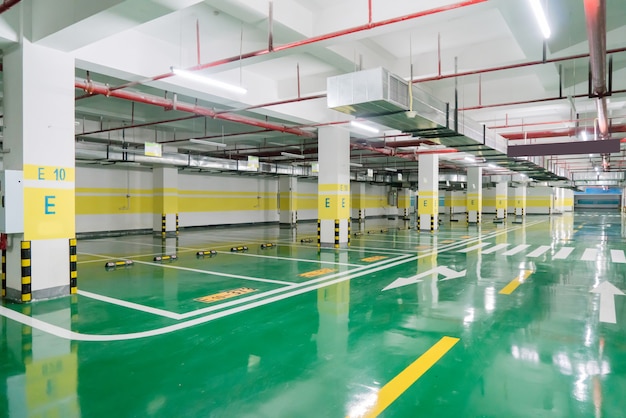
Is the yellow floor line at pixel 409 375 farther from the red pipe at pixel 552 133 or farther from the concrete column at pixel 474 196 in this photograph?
the concrete column at pixel 474 196

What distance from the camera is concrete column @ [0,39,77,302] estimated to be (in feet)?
21.7

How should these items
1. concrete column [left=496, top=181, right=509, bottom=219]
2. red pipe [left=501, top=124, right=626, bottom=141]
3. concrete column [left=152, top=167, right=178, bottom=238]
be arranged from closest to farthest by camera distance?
1. red pipe [left=501, top=124, right=626, bottom=141]
2. concrete column [left=152, top=167, right=178, bottom=238]
3. concrete column [left=496, top=181, right=509, bottom=219]

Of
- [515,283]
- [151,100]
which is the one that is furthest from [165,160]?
[515,283]

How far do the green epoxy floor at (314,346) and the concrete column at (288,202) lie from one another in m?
15.6

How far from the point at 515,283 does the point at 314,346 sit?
5499 millimetres

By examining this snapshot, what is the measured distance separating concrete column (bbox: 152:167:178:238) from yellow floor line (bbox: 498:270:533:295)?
15.4 m

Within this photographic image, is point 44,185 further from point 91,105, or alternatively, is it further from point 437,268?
point 437,268

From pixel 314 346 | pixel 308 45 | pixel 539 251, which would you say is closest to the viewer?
pixel 314 346

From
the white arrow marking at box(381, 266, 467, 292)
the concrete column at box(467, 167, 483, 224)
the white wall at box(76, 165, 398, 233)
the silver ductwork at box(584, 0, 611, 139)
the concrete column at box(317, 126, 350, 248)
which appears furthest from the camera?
the concrete column at box(467, 167, 483, 224)

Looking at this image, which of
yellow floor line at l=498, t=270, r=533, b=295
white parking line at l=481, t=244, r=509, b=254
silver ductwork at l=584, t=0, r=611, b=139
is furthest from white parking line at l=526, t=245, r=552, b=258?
silver ductwork at l=584, t=0, r=611, b=139

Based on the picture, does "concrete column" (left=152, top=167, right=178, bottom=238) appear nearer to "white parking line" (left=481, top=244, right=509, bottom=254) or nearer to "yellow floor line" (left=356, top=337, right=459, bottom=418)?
"white parking line" (left=481, top=244, right=509, bottom=254)

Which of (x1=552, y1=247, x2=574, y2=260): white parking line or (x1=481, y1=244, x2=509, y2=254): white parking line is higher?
(x1=481, y1=244, x2=509, y2=254): white parking line

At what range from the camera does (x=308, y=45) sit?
23.2 feet

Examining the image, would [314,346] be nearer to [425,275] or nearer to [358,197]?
[425,275]
